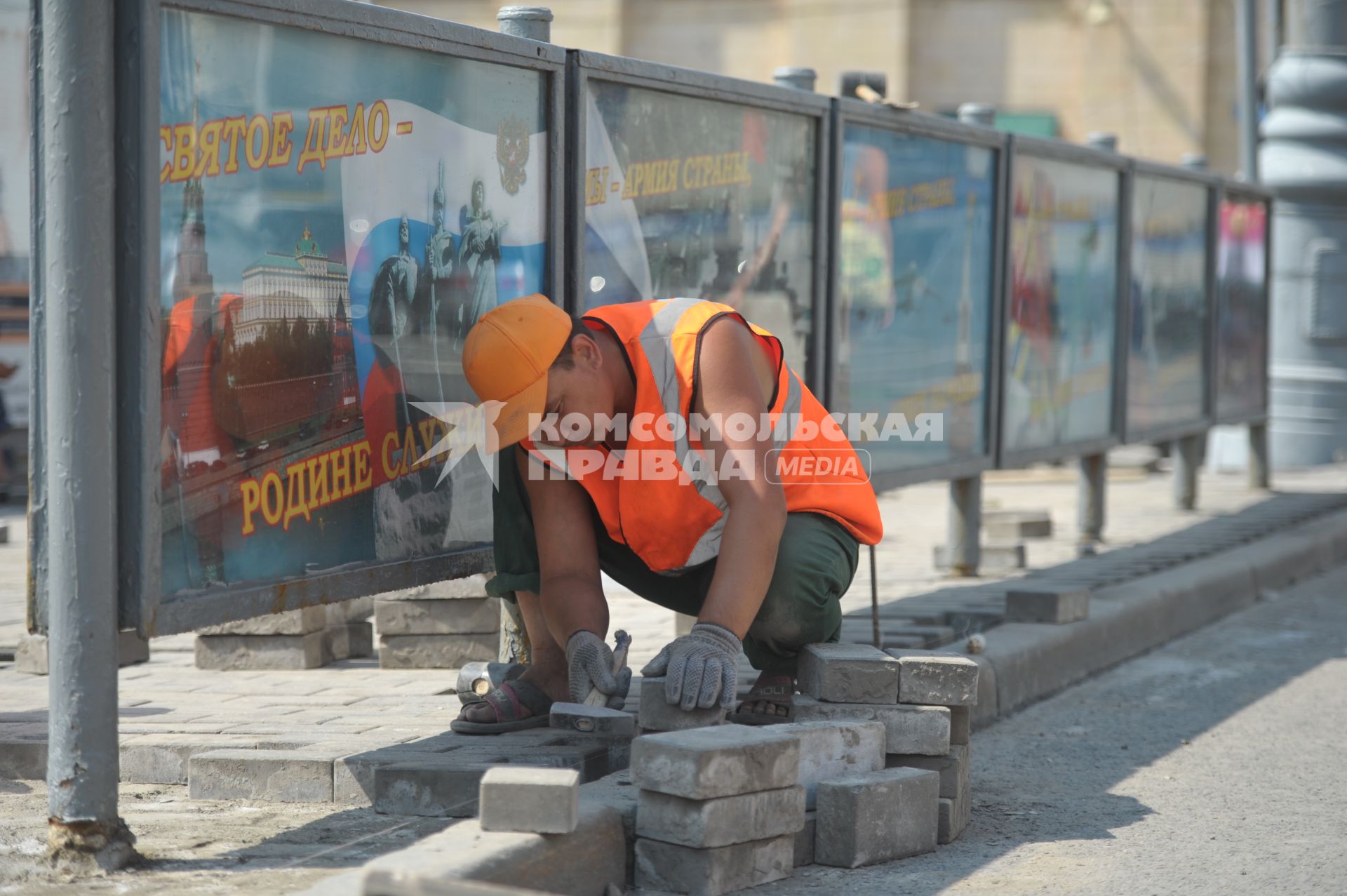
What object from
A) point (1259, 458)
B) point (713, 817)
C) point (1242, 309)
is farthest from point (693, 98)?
point (1259, 458)

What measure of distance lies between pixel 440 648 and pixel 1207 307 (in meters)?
6.31

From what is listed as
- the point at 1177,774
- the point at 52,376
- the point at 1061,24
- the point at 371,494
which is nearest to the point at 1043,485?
the point at 1177,774

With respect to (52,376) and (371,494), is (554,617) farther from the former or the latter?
(52,376)

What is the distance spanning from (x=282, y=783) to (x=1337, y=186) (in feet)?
40.4

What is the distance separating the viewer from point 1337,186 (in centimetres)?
1408

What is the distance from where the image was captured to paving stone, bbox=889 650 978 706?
153 inches

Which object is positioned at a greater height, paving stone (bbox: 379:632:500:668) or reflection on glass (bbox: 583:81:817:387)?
reflection on glass (bbox: 583:81:817:387)

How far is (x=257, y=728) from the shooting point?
4.45 m

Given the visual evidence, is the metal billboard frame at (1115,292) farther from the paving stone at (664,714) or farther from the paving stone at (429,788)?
the paving stone at (429,788)

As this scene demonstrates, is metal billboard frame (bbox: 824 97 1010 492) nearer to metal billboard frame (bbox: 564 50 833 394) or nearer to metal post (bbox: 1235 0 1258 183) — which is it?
metal billboard frame (bbox: 564 50 833 394)

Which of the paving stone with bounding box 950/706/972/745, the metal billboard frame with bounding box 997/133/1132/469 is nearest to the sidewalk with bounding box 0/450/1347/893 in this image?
the metal billboard frame with bounding box 997/133/1132/469

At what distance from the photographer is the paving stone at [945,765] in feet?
12.7

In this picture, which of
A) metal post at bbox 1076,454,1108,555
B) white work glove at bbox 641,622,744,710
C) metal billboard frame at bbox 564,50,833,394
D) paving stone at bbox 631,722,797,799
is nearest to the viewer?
paving stone at bbox 631,722,797,799

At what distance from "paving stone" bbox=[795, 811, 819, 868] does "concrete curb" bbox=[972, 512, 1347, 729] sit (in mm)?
1630
